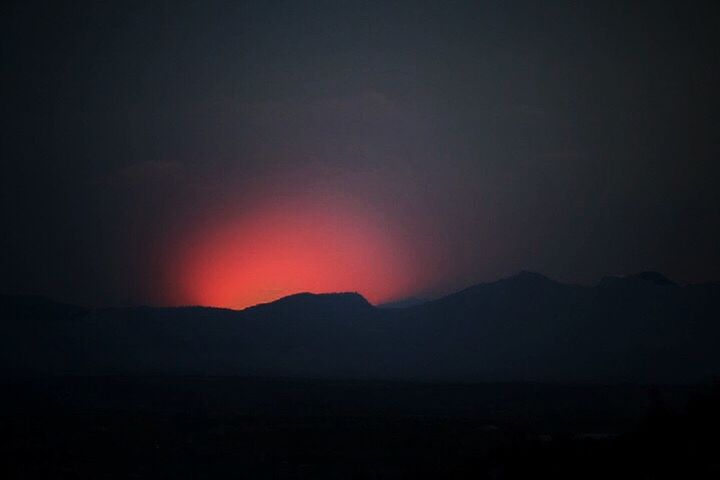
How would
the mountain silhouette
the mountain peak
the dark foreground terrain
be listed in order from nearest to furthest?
the dark foreground terrain
the mountain silhouette
the mountain peak

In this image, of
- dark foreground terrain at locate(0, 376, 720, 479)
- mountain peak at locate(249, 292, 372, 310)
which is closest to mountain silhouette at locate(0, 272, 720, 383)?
mountain peak at locate(249, 292, 372, 310)

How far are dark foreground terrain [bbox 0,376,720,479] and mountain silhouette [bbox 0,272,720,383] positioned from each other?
17.4 m

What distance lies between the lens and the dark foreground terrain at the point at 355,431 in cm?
1408

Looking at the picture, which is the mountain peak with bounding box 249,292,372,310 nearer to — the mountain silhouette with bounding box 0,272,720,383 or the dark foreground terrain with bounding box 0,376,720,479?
the mountain silhouette with bounding box 0,272,720,383

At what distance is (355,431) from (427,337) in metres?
58.2

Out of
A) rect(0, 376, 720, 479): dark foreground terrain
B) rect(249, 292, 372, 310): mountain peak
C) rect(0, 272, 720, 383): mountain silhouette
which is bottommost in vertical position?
rect(0, 376, 720, 479): dark foreground terrain

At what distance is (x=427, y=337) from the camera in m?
91.8

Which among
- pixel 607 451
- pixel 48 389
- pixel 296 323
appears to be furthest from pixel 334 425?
pixel 296 323

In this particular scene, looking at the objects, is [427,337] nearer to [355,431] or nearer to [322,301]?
[322,301]

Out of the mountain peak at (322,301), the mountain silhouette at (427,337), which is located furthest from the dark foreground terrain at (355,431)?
the mountain peak at (322,301)

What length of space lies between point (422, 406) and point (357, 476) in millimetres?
25709

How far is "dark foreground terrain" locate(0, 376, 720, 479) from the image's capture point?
554 inches

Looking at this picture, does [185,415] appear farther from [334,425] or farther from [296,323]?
[296,323]

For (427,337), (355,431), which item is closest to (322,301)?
(427,337)
